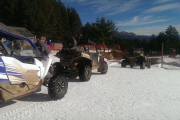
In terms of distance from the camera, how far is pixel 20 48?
3.81m

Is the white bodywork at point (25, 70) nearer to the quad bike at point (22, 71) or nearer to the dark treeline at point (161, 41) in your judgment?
the quad bike at point (22, 71)

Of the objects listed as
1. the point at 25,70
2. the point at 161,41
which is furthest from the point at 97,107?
the point at 161,41

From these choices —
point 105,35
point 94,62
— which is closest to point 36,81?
point 94,62

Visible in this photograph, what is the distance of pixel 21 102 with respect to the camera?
4.10m

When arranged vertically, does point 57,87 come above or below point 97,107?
above

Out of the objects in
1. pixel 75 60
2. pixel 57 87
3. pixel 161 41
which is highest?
pixel 161 41

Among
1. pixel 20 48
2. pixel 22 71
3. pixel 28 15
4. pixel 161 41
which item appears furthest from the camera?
pixel 161 41

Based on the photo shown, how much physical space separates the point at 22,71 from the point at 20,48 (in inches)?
26.5

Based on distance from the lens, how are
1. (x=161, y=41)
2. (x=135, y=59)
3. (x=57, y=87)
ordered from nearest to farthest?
1. (x=57, y=87)
2. (x=135, y=59)
3. (x=161, y=41)

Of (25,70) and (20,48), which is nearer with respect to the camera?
(25,70)

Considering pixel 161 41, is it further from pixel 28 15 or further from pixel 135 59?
pixel 135 59

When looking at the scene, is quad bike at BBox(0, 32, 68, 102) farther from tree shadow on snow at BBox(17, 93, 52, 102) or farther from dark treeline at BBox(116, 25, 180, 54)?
dark treeline at BBox(116, 25, 180, 54)

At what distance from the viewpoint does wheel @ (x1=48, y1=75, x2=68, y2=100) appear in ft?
13.4

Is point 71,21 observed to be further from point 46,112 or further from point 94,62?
point 46,112
